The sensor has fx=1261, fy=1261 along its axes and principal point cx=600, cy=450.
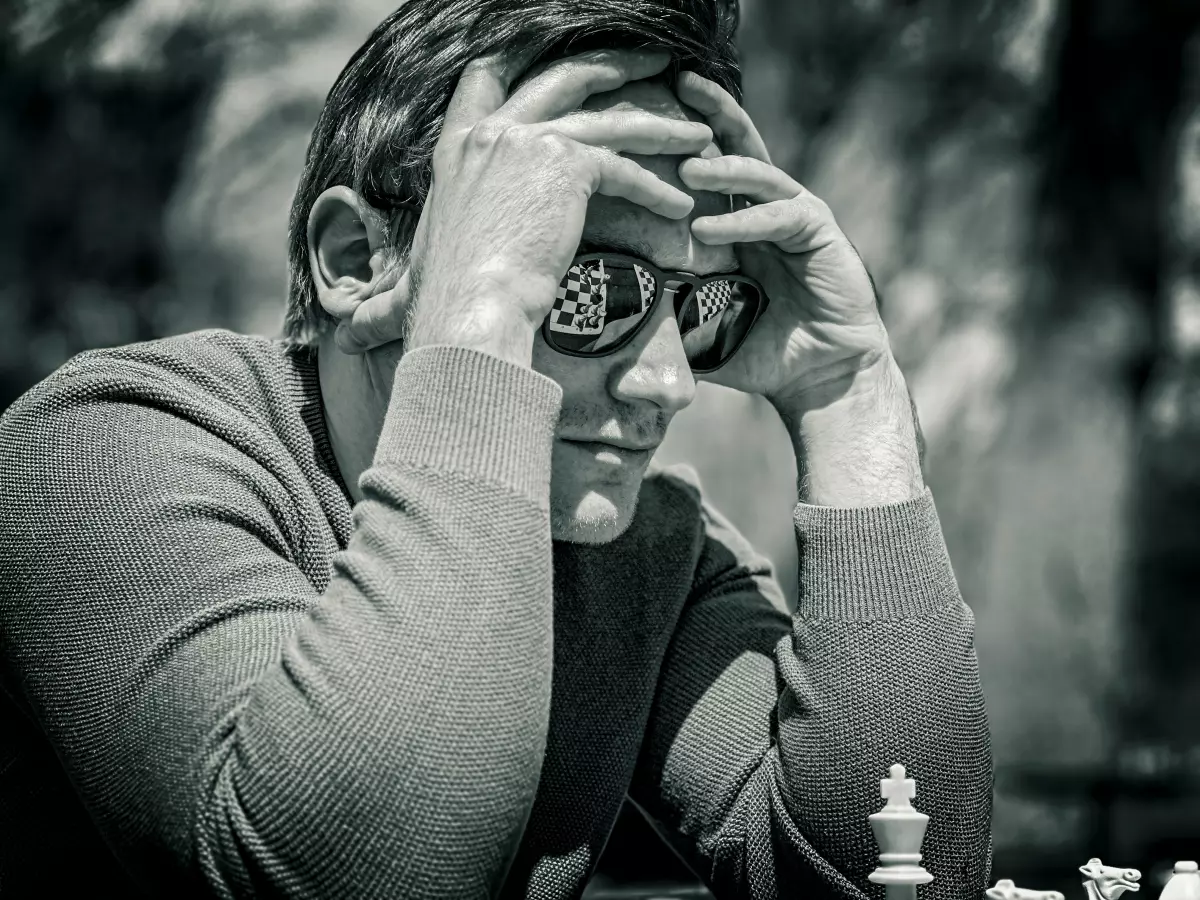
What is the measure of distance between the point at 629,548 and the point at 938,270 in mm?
4584

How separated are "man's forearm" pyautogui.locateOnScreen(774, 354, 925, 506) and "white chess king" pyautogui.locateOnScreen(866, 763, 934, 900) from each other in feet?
1.57

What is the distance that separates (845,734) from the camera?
1.59 meters

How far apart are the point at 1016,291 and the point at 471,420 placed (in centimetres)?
538

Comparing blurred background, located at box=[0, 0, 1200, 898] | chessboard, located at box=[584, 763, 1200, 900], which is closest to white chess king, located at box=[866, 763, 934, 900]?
chessboard, located at box=[584, 763, 1200, 900]

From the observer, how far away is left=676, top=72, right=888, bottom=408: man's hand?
→ 5.55 ft

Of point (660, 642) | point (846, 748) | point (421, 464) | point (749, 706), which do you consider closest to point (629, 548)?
point (660, 642)

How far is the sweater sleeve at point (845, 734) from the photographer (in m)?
1.59

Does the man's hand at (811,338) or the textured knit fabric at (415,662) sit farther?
the man's hand at (811,338)

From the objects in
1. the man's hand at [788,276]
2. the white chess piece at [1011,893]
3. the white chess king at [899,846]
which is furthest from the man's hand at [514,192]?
the white chess piece at [1011,893]

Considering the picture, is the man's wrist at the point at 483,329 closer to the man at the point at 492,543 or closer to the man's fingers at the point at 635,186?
the man at the point at 492,543

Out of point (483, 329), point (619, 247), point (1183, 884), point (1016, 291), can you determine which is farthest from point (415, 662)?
point (1016, 291)

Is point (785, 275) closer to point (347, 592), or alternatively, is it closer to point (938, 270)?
point (347, 592)

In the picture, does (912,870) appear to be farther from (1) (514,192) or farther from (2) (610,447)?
(1) (514,192)

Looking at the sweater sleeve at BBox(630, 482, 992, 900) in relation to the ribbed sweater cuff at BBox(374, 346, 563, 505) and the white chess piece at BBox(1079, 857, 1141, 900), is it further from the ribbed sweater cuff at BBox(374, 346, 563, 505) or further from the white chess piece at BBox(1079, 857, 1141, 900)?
the ribbed sweater cuff at BBox(374, 346, 563, 505)
